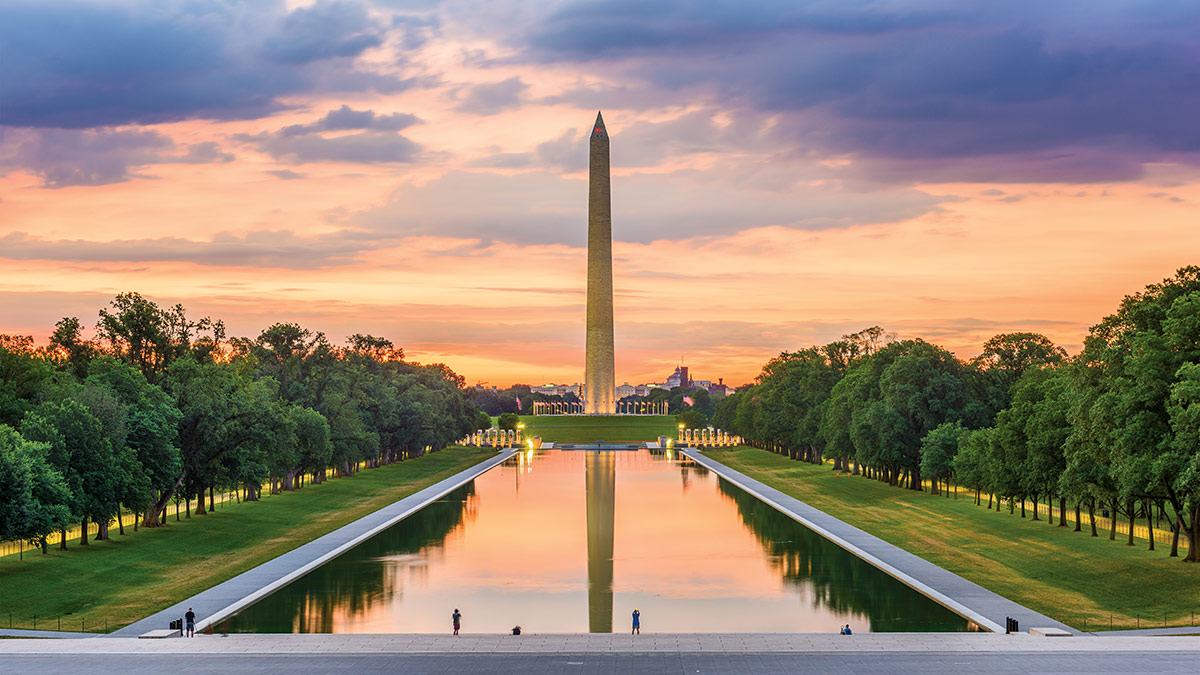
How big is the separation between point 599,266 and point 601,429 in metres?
23.5

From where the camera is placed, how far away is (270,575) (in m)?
41.7

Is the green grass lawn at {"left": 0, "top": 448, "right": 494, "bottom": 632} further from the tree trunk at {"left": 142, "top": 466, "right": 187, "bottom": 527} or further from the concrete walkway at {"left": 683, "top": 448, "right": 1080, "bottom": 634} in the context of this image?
the concrete walkway at {"left": 683, "top": 448, "right": 1080, "bottom": 634}

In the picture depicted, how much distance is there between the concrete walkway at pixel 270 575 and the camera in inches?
1337

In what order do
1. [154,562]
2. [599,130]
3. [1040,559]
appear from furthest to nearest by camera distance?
[599,130] < [154,562] < [1040,559]

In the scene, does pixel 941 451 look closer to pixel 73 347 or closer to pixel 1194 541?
pixel 1194 541

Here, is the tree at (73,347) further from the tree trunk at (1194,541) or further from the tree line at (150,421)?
the tree trunk at (1194,541)

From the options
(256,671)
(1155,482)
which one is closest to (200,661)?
(256,671)

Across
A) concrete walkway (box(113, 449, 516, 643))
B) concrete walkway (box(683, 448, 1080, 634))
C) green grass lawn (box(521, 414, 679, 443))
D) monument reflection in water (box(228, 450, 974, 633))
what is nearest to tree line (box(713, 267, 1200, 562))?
concrete walkway (box(683, 448, 1080, 634))

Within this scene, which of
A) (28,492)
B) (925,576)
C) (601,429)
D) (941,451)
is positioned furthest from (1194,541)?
(601,429)

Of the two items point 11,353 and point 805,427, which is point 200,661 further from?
point 805,427

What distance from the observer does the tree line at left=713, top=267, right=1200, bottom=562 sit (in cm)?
4038

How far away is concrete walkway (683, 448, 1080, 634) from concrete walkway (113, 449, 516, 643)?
822 inches

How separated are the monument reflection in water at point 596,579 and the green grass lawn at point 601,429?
86.6 m

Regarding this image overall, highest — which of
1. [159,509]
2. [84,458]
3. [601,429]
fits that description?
[84,458]
